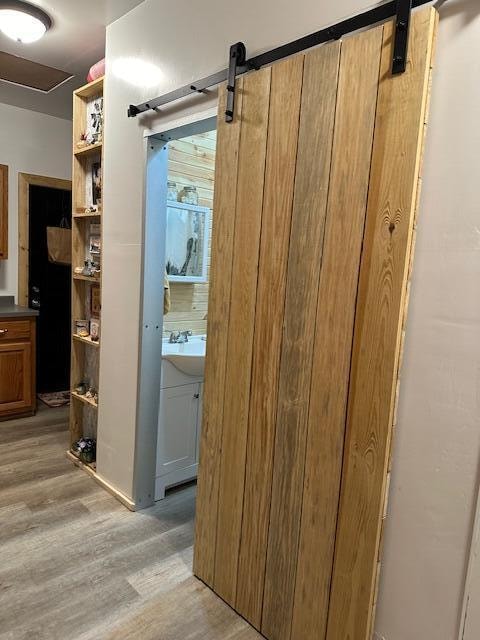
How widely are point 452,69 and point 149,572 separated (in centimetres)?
219

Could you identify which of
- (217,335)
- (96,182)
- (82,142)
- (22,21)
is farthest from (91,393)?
(22,21)

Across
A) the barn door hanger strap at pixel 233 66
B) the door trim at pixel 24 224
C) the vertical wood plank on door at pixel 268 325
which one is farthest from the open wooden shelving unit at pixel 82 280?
the door trim at pixel 24 224

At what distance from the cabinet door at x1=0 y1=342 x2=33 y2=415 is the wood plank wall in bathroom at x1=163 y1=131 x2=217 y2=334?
60.8 inches

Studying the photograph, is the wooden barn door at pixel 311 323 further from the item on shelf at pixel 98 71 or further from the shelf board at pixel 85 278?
the item on shelf at pixel 98 71

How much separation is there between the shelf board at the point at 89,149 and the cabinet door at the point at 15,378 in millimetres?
1707

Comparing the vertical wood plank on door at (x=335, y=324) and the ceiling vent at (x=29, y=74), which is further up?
the ceiling vent at (x=29, y=74)

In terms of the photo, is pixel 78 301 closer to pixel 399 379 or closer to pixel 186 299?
pixel 186 299

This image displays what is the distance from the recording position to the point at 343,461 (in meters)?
1.39

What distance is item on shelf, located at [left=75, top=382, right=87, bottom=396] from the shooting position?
2.92 m

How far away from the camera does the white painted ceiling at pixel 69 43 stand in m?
2.23

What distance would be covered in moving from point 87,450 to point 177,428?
2.29 feet

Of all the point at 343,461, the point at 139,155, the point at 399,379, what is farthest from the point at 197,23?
the point at 343,461

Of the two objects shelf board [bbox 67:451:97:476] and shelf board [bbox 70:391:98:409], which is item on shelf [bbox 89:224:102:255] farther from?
shelf board [bbox 67:451:97:476]

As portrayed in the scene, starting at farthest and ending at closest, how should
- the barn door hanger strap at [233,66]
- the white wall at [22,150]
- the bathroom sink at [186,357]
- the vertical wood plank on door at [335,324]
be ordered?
the white wall at [22,150]
the bathroom sink at [186,357]
the barn door hanger strap at [233,66]
the vertical wood plank on door at [335,324]
